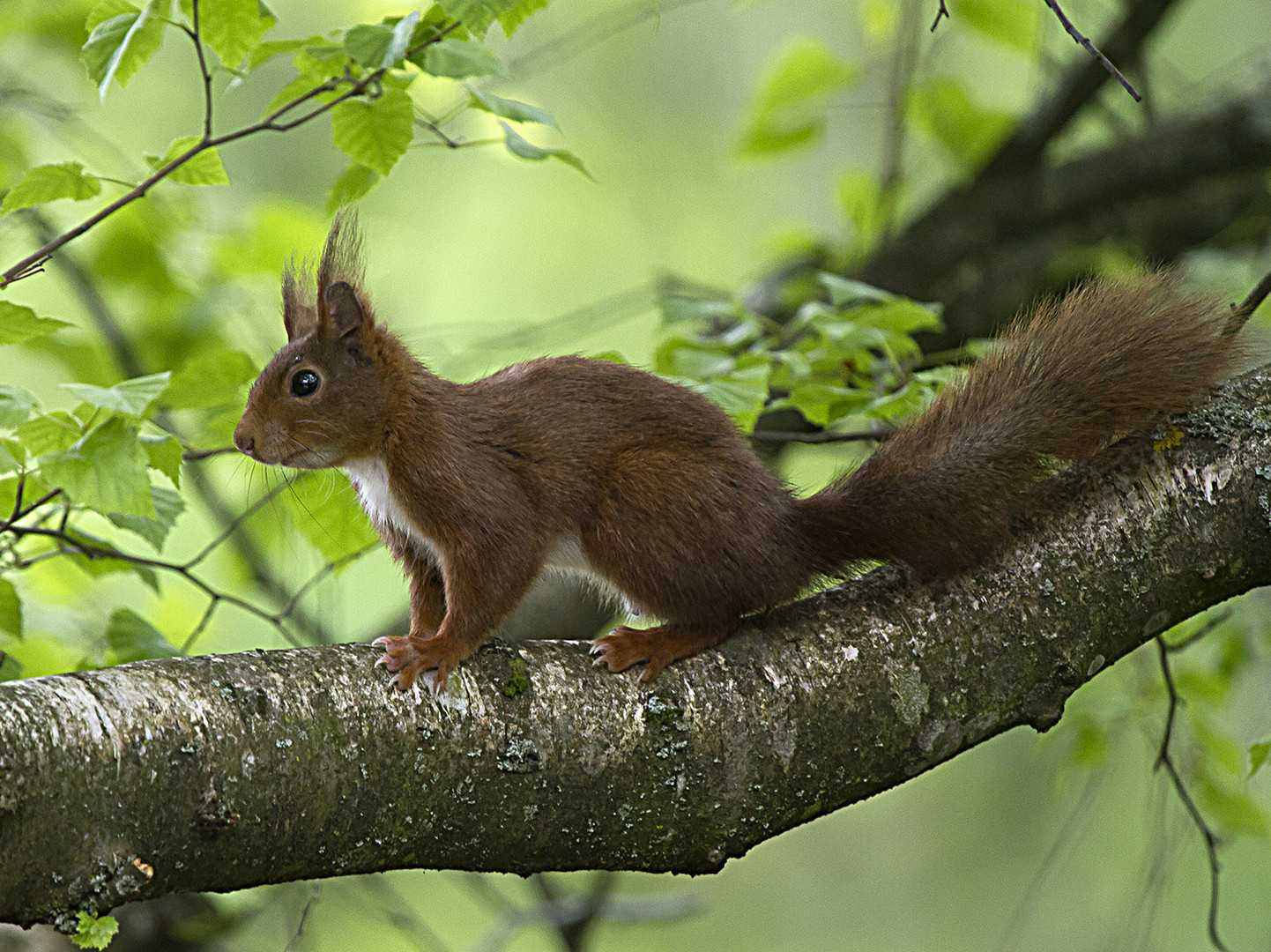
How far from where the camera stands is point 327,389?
6.08 feet

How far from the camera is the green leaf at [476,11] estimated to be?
1.43m

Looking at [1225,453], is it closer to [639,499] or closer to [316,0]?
[639,499]

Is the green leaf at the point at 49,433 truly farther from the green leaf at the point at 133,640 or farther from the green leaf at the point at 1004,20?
the green leaf at the point at 1004,20

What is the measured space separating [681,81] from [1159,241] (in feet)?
11.3

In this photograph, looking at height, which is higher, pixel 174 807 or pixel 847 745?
pixel 174 807

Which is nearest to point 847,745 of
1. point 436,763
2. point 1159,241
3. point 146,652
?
point 436,763

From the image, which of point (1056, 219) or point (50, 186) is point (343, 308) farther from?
point (1056, 219)

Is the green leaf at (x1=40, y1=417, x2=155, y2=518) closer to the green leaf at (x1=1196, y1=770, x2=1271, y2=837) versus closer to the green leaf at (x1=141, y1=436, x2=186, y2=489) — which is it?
the green leaf at (x1=141, y1=436, x2=186, y2=489)

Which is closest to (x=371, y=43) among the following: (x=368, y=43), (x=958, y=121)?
(x=368, y=43)

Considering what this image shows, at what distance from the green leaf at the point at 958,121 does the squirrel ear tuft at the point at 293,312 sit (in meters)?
Answer: 2.37

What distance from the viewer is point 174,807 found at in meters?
1.28

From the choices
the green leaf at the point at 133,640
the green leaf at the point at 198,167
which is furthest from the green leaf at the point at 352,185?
the green leaf at the point at 133,640

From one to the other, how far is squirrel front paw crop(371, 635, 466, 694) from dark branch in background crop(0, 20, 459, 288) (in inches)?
25.2

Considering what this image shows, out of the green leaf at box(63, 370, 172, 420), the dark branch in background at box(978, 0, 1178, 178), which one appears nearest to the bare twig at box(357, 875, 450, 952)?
the green leaf at box(63, 370, 172, 420)
